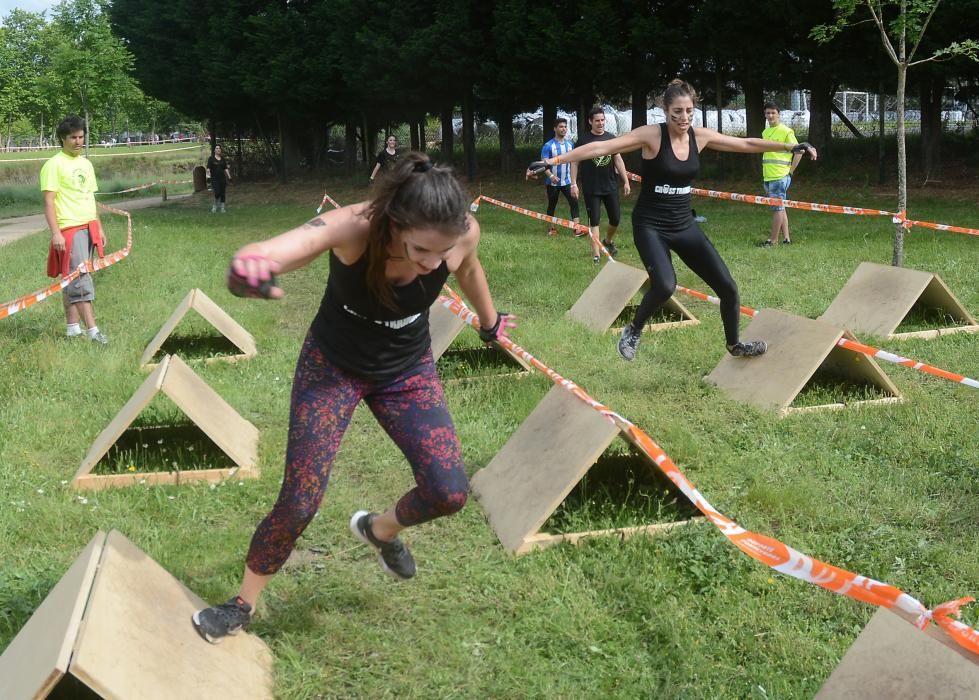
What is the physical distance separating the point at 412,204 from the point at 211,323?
223 inches

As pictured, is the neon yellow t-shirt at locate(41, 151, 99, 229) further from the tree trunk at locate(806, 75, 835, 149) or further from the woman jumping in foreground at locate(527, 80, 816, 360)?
the tree trunk at locate(806, 75, 835, 149)

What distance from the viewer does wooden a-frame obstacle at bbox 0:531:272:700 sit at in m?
2.77

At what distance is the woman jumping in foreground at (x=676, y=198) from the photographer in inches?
257

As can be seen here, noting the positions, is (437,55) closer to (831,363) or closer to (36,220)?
(36,220)

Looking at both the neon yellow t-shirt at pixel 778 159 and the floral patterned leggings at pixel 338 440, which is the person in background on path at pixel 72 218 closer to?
the floral patterned leggings at pixel 338 440

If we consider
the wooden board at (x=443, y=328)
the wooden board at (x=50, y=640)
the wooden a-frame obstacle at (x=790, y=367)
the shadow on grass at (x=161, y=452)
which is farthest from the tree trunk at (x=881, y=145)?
the wooden board at (x=50, y=640)

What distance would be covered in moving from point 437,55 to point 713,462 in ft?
70.9

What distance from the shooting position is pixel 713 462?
5398mm

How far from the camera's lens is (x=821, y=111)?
21344 mm

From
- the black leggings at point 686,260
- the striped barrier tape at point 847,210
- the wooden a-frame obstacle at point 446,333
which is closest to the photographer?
the black leggings at point 686,260

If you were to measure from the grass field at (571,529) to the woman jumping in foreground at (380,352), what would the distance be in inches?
20.4

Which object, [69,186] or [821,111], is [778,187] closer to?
[821,111]

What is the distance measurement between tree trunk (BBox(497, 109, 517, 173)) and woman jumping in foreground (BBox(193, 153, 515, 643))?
973 inches

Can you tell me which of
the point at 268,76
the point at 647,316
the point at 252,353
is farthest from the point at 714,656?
the point at 268,76
